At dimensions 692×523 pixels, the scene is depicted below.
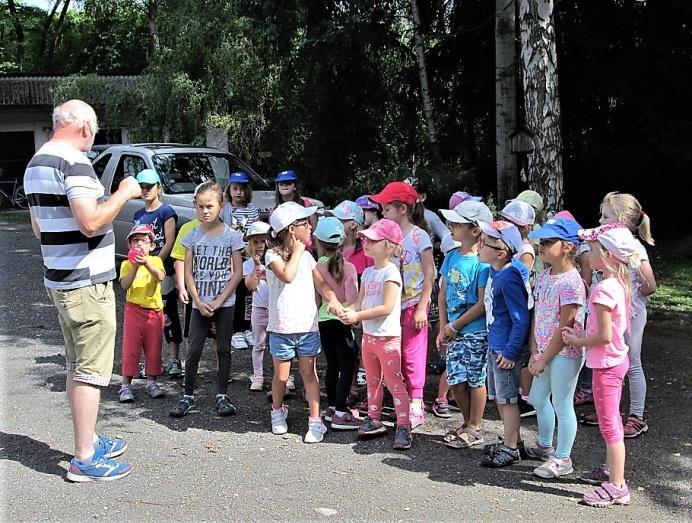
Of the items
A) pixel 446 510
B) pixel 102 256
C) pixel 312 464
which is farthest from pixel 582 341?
pixel 102 256

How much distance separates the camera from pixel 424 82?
1180 cm

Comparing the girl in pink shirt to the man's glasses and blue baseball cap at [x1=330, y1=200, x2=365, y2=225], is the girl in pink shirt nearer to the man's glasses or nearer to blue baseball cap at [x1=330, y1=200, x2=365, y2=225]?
the man's glasses

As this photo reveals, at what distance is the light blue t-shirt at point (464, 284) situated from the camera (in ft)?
15.9

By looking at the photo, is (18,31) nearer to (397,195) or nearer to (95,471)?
(397,195)

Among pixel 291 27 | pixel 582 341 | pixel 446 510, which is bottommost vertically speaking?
Result: pixel 446 510

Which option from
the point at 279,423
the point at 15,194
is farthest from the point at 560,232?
the point at 15,194

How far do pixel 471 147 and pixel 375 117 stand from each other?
1.64 metres

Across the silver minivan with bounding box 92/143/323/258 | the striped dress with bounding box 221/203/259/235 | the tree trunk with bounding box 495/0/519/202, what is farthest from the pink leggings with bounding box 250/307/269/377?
the tree trunk with bounding box 495/0/519/202

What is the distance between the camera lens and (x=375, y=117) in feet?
39.3

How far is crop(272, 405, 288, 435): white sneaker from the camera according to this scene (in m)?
5.14

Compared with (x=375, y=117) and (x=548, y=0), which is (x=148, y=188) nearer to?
(x=548, y=0)

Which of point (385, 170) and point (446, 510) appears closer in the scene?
point (446, 510)

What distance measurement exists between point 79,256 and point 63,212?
272mm

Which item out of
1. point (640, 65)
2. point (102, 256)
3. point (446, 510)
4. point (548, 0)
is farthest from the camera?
point (640, 65)
